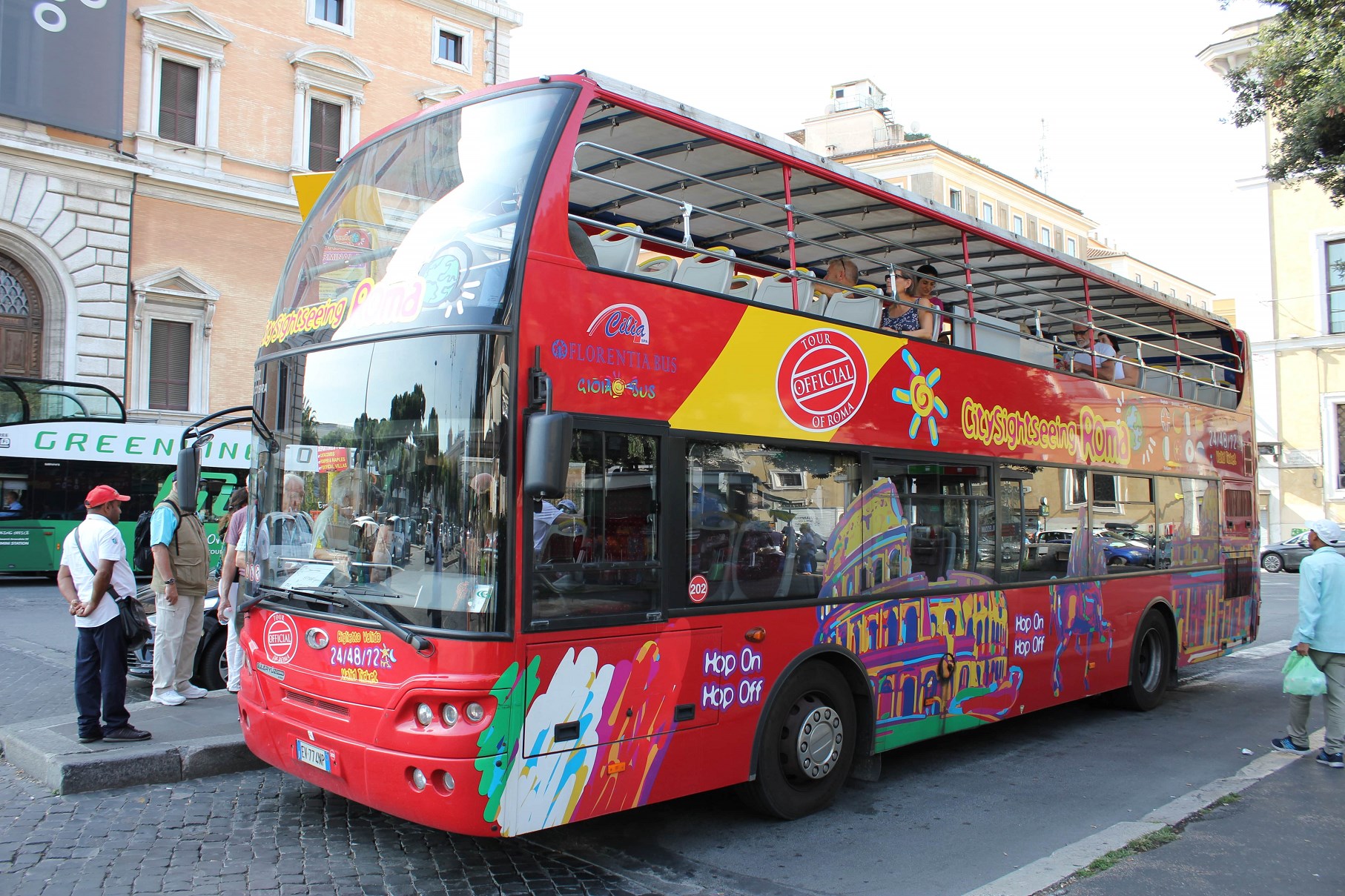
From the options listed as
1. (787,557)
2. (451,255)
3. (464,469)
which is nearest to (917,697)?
(787,557)

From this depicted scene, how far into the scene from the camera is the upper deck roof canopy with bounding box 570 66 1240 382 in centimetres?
609

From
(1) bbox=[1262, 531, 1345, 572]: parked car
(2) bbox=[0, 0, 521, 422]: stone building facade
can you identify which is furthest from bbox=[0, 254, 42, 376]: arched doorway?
(1) bbox=[1262, 531, 1345, 572]: parked car

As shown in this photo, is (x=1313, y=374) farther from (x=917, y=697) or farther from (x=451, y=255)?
(x=451, y=255)

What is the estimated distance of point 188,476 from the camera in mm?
6309

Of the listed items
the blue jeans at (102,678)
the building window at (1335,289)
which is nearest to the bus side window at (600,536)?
the blue jeans at (102,678)

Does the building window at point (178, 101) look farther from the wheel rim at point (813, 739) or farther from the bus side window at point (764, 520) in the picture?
the wheel rim at point (813, 739)

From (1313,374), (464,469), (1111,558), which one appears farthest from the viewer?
(1313,374)

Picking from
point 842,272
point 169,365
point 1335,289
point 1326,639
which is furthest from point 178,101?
point 1335,289

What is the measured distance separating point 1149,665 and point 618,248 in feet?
25.3

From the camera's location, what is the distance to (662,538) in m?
5.30

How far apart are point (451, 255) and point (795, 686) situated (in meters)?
3.23

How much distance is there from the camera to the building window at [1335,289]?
32.1 meters

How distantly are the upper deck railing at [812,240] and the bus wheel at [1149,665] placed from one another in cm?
247

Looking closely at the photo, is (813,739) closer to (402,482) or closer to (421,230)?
(402,482)
